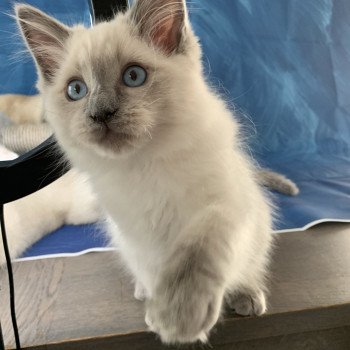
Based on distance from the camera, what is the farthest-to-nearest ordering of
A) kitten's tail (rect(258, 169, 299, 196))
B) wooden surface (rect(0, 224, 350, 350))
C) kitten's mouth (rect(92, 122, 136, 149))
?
kitten's tail (rect(258, 169, 299, 196)), wooden surface (rect(0, 224, 350, 350)), kitten's mouth (rect(92, 122, 136, 149))

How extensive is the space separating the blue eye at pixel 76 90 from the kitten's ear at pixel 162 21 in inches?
6.4

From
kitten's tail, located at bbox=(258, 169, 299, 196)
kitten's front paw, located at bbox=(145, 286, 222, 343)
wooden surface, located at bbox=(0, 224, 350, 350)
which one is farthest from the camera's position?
kitten's tail, located at bbox=(258, 169, 299, 196)

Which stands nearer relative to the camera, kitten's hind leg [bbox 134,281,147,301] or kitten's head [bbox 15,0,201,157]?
kitten's head [bbox 15,0,201,157]

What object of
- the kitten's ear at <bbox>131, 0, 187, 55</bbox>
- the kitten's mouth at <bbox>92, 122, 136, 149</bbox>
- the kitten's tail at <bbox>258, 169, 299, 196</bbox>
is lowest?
the kitten's tail at <bbox>258, 169, 299, 196</bbox>

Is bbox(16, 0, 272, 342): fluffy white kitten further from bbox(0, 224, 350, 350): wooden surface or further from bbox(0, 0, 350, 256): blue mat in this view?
bbox(0, 0, 350, 256): blue mat

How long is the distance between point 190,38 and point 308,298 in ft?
2.21

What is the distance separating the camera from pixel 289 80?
1.81 meters

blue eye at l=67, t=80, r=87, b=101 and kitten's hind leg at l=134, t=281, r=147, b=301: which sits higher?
blue eye at l=67, t=80, r=87, b=101

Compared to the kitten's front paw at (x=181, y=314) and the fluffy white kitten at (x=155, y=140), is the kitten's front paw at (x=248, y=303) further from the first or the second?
the kitten's front paw at (x=181, y=314)

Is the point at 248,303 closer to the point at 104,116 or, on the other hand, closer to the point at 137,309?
the point at 137,309

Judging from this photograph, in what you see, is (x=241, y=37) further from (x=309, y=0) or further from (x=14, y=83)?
(x=14, y=83)

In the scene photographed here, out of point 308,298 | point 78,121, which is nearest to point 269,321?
point 308,298

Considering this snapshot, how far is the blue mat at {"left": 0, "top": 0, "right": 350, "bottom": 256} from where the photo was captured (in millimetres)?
1652

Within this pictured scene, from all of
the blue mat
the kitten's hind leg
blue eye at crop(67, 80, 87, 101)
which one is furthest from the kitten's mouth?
the blue mat
